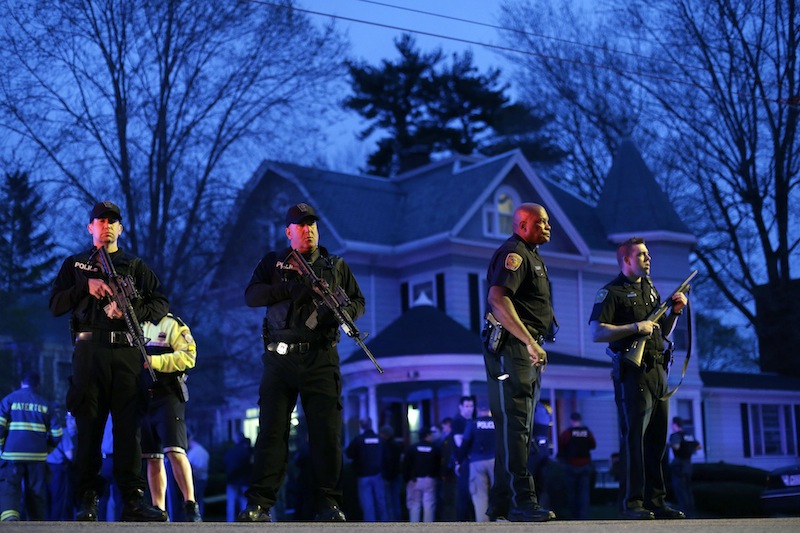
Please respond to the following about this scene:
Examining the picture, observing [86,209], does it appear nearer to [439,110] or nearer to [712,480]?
[712,480]

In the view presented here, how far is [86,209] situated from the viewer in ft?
87.9

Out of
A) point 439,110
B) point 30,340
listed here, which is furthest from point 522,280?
point 439,110

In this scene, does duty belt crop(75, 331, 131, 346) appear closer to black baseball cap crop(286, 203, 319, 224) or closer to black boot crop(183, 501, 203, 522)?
black baseball cap crop(286, 203, 319, 224)

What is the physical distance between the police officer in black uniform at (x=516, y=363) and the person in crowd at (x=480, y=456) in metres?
7.82

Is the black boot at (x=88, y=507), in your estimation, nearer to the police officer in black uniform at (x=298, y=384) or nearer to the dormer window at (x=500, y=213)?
the police officer in black uniform at (x=298, y=384)

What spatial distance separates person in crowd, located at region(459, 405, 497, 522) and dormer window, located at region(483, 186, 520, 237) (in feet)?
57.9

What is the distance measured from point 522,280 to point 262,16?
2127 centimetres

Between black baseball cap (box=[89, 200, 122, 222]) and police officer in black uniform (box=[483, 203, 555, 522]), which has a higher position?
black baseball cap (box=[89, 200, 122, 222])

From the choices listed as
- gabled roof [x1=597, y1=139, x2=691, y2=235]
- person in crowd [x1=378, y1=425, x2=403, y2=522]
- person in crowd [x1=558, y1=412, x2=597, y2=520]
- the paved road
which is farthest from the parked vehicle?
gabled roof [x1=597, y1=139, x2=691, y2=235]

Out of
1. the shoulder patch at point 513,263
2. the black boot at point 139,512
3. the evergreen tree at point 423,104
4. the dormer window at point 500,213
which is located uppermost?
the evergreen tree at point 423,104

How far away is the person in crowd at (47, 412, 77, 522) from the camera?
16.9 metres

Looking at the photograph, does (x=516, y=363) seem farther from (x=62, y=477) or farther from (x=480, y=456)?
(x=62, y=477)

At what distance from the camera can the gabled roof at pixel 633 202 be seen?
123 ft

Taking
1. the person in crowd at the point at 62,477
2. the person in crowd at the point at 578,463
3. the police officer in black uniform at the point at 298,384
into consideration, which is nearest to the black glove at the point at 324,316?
the police officer in black uniform at the point at 298,384
